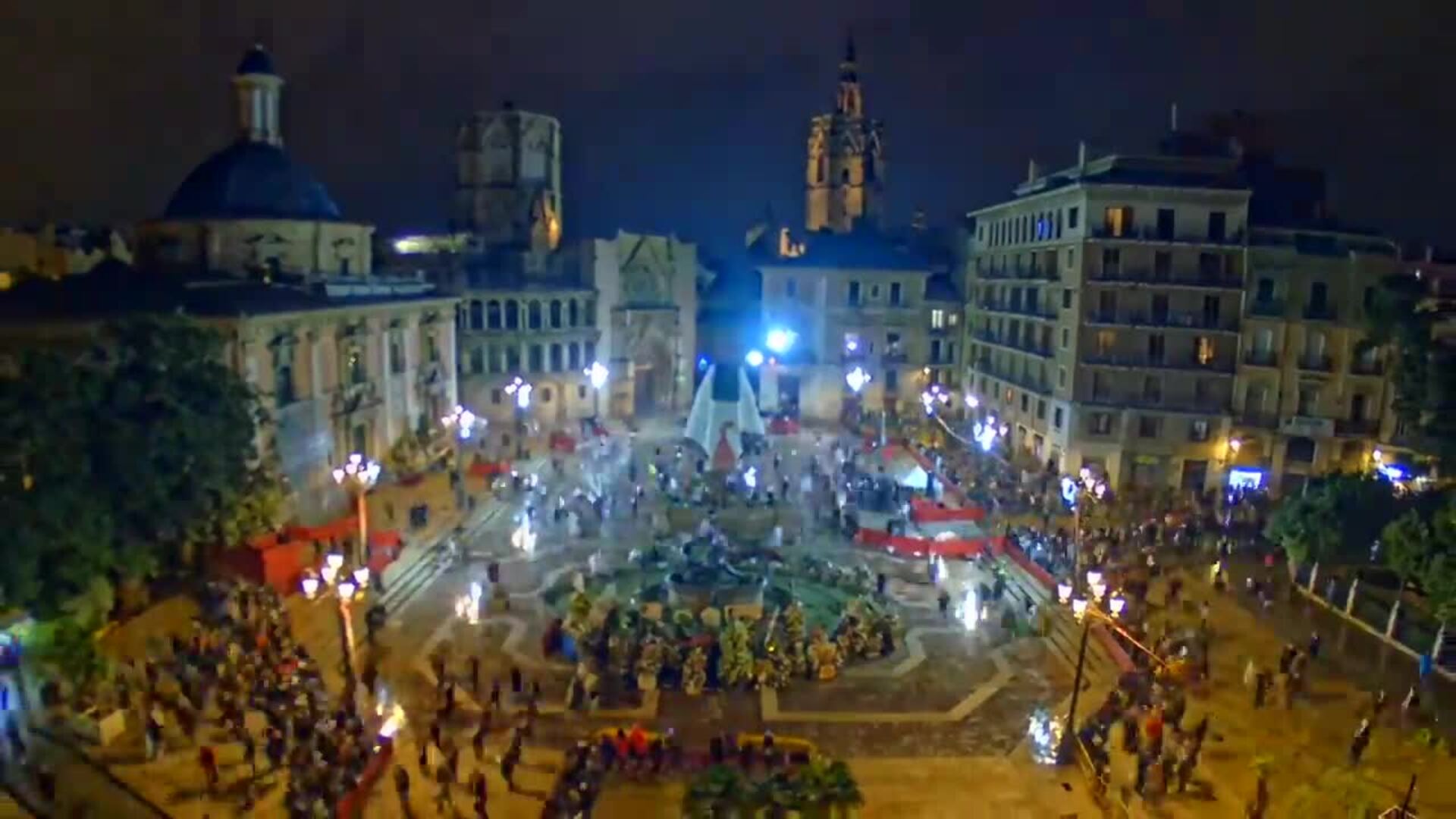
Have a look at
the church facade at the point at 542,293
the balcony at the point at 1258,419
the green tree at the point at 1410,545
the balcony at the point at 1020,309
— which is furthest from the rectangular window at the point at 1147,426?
the church facade at the point at 542,293

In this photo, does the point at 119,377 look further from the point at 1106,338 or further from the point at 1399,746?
the point at 1106,338

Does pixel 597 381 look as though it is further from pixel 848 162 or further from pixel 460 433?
pixel 848 162

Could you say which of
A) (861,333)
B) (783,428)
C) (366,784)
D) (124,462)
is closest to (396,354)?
(783,428)

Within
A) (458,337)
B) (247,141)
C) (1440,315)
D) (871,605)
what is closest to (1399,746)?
(871,605)

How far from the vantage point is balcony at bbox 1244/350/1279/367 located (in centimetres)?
4619

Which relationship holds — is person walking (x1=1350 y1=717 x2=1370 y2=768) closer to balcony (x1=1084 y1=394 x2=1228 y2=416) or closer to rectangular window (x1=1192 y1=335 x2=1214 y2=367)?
balcony (x1=1084 y1=394 x2=1228 y2=416)

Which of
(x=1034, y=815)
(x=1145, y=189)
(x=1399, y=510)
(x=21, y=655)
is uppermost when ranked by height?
(x=1145, y=189)

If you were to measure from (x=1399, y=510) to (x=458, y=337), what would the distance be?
44676 millimetres

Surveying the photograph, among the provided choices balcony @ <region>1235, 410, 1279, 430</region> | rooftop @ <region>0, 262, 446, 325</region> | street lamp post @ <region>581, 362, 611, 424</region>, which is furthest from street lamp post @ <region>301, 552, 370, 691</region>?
balcony @ <region>1235, 410, 1279, 430</region>

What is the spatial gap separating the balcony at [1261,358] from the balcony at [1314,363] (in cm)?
82

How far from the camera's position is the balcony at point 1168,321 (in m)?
46.8

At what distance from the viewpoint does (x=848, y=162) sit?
8494cm

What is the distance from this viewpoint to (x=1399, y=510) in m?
32.3

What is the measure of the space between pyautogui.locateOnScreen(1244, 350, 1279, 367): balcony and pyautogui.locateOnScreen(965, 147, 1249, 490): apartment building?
575mm
